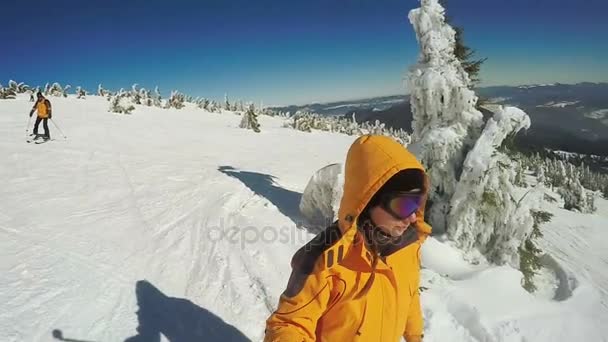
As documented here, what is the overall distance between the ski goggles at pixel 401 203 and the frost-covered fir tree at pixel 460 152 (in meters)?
6.18

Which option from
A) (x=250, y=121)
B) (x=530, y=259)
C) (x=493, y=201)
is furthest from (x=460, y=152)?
(x=250, y=121)

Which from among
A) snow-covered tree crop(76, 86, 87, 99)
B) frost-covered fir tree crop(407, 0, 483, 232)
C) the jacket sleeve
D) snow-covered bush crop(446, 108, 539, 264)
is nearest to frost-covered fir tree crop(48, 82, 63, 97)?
snow-covered tree crop(76, 86, 87, 99)

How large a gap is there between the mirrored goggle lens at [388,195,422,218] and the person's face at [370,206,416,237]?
0.05m

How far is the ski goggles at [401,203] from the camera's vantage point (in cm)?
248

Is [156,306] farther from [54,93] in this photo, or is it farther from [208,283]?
[54,93]

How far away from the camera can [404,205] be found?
8.23 ft

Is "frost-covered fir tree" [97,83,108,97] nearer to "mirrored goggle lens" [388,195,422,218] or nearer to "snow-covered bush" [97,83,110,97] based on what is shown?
"snow-covered bush" [97,83,110,97]

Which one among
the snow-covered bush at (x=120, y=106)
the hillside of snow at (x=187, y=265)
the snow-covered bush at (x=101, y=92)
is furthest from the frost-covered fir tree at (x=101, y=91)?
the hillside of snow at (x=187, y=265)

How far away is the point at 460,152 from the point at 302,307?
739 cm

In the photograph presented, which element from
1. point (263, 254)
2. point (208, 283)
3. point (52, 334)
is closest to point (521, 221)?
point (263, 254)

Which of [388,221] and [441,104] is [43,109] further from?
[388,221]

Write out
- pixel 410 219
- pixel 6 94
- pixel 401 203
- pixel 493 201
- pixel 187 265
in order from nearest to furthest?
pixel 401 203, pixel 410 219, pixel 187 265, pixel 493 201, pixel 6 94

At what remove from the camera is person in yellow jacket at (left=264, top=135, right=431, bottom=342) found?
2.32 metres

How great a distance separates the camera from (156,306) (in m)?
5.48
